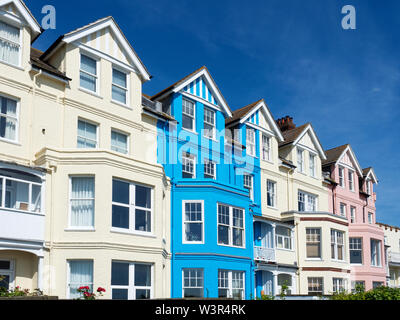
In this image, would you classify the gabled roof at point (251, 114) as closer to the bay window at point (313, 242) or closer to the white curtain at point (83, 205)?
the bay window at point (313, 242)

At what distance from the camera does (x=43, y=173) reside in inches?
787

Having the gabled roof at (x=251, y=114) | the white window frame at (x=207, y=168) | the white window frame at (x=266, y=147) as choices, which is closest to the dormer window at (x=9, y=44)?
the white window frame at (x=207, y=168)

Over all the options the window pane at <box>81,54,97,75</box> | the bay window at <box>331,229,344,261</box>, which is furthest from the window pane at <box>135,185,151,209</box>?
the bay window at <box>331,229,344,261</box>

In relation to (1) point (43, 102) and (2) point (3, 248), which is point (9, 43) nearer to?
(1) point (43, 102)

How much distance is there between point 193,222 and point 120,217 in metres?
5.37

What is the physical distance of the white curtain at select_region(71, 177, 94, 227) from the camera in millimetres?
20344

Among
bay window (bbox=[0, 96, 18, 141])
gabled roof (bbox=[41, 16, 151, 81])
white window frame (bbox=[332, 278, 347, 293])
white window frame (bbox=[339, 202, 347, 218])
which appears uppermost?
gabled roof (bbox=[41, 16, 151, 81])

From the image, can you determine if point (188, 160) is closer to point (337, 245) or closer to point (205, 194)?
point (205, 194)

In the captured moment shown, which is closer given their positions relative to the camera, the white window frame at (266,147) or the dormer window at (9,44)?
the dormer window at (9,44)

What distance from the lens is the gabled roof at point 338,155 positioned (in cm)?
4194

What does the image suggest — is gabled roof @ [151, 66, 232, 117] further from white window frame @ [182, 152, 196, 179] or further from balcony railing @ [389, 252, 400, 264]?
balcony railing @ [389, 252, 400, 264]

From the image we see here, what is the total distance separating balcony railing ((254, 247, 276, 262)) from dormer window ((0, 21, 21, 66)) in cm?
1738

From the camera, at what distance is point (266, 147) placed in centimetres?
3522

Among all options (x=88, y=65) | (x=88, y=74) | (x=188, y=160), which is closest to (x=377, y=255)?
(x=188, y=160)
